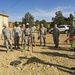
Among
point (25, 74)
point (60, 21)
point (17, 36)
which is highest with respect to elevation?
point (60, 21)

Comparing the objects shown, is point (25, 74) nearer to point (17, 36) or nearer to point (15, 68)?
point (15, 68)

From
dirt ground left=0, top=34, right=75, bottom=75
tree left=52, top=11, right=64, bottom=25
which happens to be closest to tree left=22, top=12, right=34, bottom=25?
tree left=52, top=11, right=64, bottom=25

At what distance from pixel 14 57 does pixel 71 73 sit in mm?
3825

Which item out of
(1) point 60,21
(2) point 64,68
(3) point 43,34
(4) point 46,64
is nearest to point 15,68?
(4) point 46,64

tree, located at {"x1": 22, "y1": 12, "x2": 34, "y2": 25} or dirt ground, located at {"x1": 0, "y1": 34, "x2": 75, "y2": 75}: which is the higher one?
tree, located at {"x1": 22, "y1": 12, "x2": 34, "y2": 25}

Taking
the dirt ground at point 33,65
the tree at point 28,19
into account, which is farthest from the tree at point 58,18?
the dirt ground at point 33,65

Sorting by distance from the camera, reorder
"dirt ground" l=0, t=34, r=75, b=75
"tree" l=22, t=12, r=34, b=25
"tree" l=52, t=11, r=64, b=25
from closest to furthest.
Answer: "dirt ground" l=0, t=34, r=75, b=75 < "tree" l=52, t=11, r=64, b=25 < "tree" l=22, t=12, r=34, b=25

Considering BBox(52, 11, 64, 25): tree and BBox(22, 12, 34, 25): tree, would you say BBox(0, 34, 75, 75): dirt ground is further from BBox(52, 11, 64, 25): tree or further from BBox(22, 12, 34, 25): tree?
BBox(22, 12, 34, 25): tree

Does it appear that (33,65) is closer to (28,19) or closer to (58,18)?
(58,18)

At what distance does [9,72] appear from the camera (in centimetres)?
902

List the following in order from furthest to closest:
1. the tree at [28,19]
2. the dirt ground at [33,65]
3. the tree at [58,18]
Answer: the tree at [28,19] → the tree at [58,18] → the dirt ground at [33,65]

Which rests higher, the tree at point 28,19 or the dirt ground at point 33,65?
the tree at point 28,19

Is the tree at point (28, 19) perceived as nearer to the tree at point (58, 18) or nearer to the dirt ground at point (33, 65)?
the tree at point (58, 18)

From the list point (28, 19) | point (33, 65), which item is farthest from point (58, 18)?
point (33, 65)
